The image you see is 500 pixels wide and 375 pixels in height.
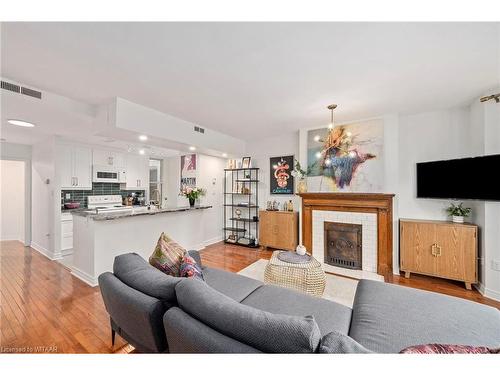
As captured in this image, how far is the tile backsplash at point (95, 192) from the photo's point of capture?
4.68 m

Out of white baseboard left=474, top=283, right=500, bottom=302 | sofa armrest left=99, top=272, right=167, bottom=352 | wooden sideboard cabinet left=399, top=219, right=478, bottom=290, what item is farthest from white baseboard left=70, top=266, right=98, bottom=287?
white baseboard left=474, top=283, right=500, bottom=302

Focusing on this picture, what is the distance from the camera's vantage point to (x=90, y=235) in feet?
9.50

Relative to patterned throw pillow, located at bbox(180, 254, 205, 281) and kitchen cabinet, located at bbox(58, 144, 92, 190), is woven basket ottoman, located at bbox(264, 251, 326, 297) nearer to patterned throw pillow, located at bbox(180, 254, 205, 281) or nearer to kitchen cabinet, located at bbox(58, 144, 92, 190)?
patterned throw pillow, located at bbox(180, 254, 205, 281)

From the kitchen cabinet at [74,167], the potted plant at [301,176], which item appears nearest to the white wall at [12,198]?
the kitchen cabinet at [74,167]

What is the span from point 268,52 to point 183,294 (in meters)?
1.89

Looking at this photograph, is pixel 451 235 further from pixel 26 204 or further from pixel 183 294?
pixel 26 204

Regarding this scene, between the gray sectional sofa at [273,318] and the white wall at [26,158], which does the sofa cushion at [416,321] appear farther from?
the white wall at [26,158]

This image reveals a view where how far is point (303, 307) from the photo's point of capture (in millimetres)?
1535

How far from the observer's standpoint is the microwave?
4.80 metres
